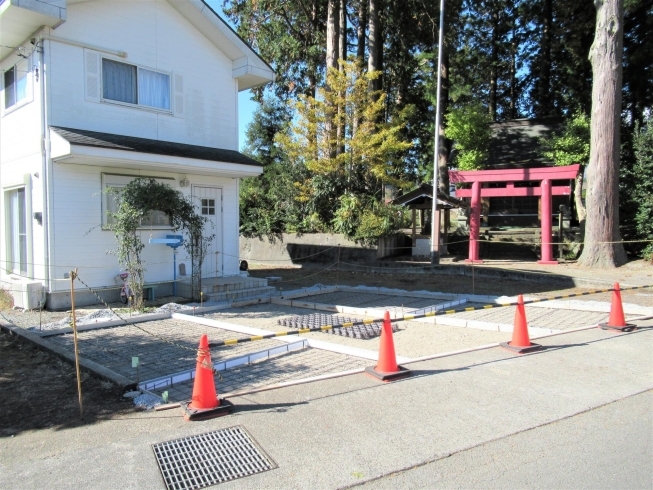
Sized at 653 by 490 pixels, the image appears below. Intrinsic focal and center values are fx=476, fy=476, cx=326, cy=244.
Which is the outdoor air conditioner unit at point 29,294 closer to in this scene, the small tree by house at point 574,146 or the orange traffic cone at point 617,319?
the orange traffic cone at point 617,319

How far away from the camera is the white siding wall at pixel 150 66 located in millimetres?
10625

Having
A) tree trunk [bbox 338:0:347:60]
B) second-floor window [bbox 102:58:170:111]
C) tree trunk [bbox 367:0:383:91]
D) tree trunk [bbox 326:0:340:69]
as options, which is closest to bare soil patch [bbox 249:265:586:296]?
second-floor window [bbox 102:58:170:111]

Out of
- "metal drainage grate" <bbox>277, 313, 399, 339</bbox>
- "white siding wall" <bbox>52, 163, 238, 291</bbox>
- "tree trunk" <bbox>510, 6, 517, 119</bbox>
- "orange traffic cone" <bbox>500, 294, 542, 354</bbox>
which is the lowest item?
"metal drainage grate" <bbox>277, 313, 399, 339</bbox>

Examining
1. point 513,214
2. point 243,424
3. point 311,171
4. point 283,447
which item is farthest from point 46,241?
point 513,214

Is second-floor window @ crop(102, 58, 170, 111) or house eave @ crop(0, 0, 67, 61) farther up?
house eave @ crop(0, 0, 67, 61)

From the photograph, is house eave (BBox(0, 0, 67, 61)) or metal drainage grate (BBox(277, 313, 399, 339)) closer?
metal drainage grate (BBox(277, 313, 399, 339))

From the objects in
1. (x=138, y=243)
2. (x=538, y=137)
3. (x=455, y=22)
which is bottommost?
(x=138, y=243)

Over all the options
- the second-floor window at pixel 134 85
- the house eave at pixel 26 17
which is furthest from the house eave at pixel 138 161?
the house eave at pixel 26 17

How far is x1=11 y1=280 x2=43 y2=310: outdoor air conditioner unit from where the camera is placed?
10.2 m

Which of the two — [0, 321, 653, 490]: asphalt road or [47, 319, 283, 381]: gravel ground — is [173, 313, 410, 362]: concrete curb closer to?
[47, 319, 283, 381]: gravel ground

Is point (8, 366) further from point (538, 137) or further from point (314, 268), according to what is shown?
point (538, 137)

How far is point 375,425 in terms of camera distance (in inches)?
174

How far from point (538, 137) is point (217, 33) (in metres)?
19.8

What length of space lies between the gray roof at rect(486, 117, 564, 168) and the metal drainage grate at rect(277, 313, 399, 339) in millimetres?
18965
